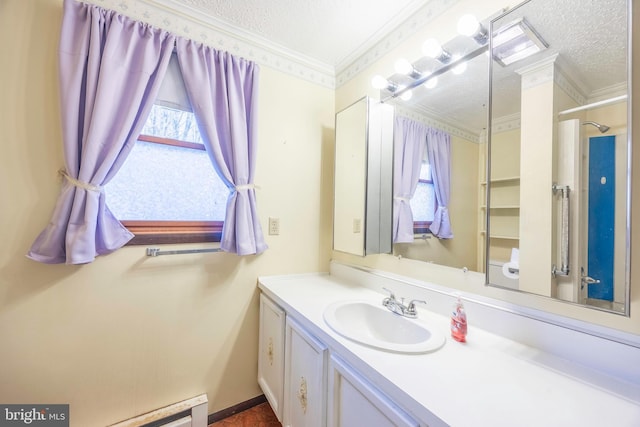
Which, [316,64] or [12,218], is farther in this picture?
[316,64]

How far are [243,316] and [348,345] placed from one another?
0.97 metres

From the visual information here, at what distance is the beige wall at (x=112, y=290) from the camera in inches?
42.4

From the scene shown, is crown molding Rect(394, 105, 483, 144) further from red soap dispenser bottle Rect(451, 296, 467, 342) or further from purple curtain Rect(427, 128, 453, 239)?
red soap dispenser bottle Rect(451, 296, 467, 342)

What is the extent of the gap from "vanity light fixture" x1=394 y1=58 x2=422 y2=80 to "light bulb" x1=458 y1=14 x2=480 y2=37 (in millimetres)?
279

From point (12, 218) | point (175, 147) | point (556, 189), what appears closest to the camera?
point (556, 189)

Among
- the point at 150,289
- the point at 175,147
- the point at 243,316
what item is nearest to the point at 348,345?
the point at 243,316

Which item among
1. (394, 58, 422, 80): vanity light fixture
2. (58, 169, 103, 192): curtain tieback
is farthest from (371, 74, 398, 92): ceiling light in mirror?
(58, 169, 103, 192): curtain tieback

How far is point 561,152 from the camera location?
81 cm

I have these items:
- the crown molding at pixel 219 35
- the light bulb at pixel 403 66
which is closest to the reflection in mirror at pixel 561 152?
the light bulb at pixel 403 66

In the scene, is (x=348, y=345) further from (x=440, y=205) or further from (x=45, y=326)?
(x=45, y=326)

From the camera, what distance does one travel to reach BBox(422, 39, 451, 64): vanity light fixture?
119 centimetres

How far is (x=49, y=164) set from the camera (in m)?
1.12

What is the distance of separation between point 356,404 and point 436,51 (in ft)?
5.05
